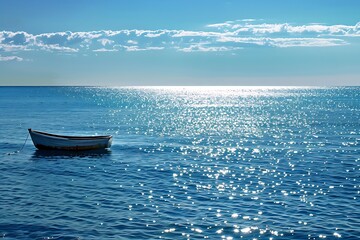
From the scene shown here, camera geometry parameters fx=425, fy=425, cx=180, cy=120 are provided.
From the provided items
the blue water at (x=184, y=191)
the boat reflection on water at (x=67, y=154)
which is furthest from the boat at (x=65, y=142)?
the blue water at (x=184, y=191)

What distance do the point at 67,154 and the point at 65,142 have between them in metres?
2.15

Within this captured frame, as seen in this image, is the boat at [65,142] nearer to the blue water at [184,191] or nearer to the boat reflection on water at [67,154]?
the boat reflection on water at [67,154]

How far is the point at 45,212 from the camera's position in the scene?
32.3 meters

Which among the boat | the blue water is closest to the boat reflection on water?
the blue water

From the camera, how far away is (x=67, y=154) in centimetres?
6197

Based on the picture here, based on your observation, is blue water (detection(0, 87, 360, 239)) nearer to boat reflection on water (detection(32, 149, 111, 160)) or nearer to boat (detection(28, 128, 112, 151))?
boat reflection on water (detection(32, 149, 111, 160))

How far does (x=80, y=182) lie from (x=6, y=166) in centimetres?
1360

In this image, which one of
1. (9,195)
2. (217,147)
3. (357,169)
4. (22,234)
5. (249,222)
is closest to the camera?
(22,234)

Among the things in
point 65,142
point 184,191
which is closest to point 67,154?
point 65,142

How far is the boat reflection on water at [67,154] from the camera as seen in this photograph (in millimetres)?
59469

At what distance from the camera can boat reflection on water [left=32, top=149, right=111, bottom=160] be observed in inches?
2341

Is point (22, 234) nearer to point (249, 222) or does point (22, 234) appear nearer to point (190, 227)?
point (190, 227)

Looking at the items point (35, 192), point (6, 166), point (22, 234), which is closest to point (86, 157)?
point (6, 166)

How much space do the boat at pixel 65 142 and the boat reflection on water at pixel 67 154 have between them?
0.53 m
